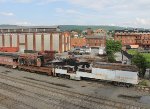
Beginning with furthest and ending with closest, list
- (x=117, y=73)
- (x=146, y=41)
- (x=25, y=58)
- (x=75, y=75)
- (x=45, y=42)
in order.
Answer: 1. (x=146, y=41)
2. (x=45, y=42)
3. (x=25, y=58)
4. (x=75, y=75)
5. (x=117, y=73)

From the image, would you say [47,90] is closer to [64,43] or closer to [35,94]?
[35,94]

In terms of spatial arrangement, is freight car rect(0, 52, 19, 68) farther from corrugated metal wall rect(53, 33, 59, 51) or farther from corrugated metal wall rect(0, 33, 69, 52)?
corrugated metal wall rect(0, 33, 69, 52)

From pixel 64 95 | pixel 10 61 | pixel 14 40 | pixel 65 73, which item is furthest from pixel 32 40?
pixel 64 95

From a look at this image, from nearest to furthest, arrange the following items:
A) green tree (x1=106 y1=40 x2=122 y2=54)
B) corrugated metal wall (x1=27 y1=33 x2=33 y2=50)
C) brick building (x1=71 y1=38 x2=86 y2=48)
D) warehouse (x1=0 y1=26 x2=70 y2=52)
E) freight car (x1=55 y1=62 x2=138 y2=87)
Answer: freight car (x1=55 y1=62 x2=138 y2=87)
green tree (x1=106 y1=40 x2=122 y2=54)
warehouse (x1=0 y1=26 x2=70 y2=52)
corrugated metal wall (x1=27 y1=33 x2=33 y2=50)
brick building (x1=71 y1=38 x2=86 y2=48)

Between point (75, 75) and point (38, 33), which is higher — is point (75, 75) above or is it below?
below

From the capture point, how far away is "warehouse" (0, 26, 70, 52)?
311 feet

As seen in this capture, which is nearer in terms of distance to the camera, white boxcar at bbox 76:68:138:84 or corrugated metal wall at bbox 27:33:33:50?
white boxcar at bbox 76:68:138:84

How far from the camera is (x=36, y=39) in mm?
97562

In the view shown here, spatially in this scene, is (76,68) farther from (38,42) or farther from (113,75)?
(38,42)

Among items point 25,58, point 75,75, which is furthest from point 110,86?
point 25,58

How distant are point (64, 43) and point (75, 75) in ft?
192

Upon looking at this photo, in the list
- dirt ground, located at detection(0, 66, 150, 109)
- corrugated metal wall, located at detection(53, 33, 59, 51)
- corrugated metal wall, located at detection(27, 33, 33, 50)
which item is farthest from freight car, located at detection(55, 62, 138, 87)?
corrugated metal wall, located at detection(27, 33, 33, 50)

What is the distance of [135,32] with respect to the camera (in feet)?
457

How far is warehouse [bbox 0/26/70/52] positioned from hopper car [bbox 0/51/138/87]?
38702 millimetres
